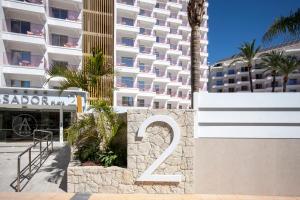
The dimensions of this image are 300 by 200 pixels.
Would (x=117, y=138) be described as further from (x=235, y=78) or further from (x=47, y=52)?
(x=235, y=78)

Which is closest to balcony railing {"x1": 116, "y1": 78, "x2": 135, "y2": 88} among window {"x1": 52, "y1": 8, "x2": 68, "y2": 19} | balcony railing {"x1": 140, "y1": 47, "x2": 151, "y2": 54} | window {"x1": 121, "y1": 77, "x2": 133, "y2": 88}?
window {"x1": 121, "y1": 77, "x2": 133, "y2": 88}

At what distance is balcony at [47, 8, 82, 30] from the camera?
1238 inches

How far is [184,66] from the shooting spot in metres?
55.9

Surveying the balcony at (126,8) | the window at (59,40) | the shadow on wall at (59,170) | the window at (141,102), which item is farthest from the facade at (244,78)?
the shadow on wall at (59,170)

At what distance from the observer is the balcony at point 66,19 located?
31.4 meters

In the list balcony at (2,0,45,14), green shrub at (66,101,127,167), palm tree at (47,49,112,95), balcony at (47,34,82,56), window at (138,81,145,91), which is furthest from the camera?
window at (138,81,145,91)

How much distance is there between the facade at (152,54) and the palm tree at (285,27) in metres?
31.0

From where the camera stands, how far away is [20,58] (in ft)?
93.9

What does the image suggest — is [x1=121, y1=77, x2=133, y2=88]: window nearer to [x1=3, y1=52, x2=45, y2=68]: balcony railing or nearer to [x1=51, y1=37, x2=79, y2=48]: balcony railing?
[x1=51, y1=37, x2=79, y2=48]: balcony railing

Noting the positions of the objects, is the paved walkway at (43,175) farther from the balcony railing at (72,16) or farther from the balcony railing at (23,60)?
the balcony railing at (72,16)

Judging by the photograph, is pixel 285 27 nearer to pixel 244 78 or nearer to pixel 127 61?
pixel 127 61

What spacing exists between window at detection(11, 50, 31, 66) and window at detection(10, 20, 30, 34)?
248 cm

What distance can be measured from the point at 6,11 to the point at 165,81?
96.6 feet

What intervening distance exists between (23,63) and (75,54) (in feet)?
21.5
